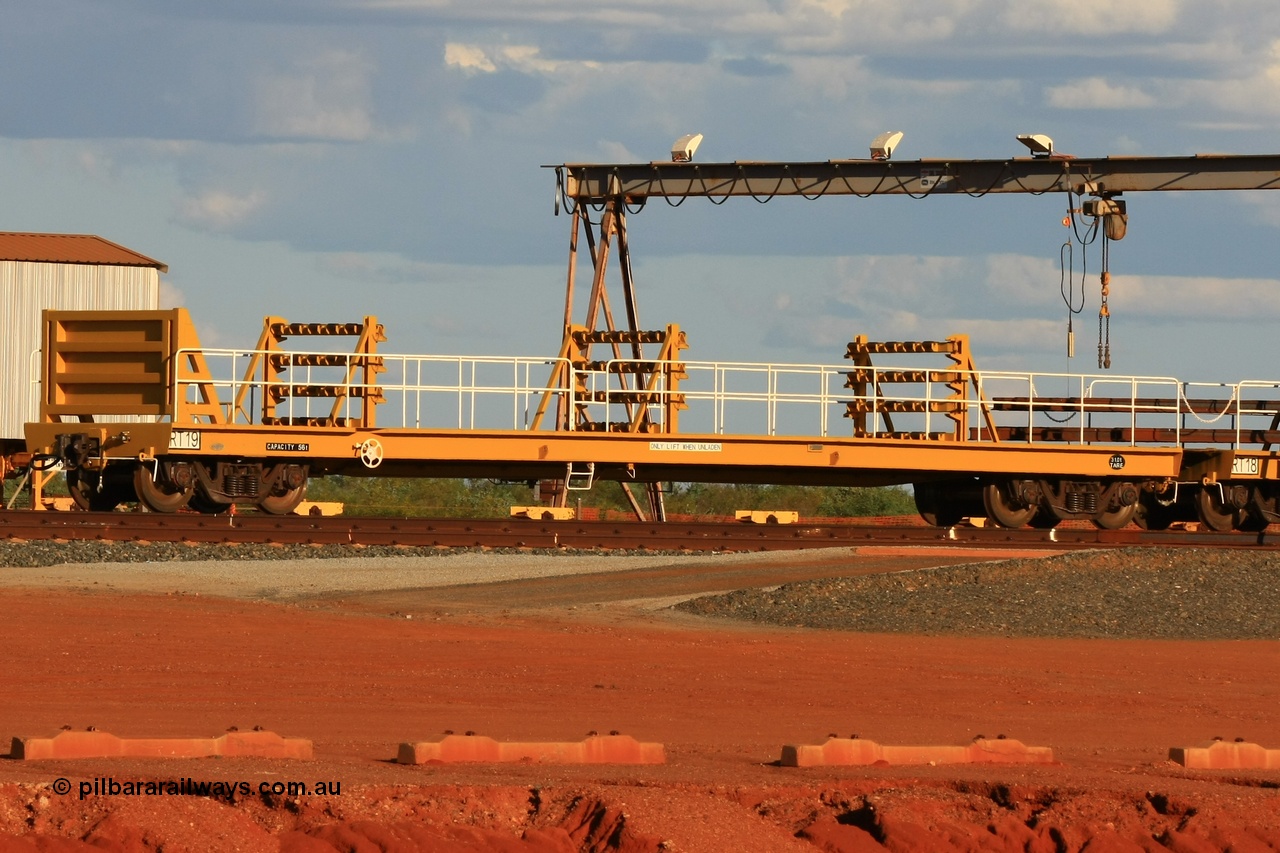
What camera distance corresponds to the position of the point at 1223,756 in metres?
7.88

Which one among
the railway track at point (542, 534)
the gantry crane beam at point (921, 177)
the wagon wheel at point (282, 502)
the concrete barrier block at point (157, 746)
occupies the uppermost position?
the gantry crane beam at point (921, 177)

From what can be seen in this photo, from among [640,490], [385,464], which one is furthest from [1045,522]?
[640,490]

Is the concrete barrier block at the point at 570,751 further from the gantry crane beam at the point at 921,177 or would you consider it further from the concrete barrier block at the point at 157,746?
the gantry crane beam at the point at 921,177

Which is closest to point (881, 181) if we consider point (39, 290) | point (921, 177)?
point (921, 177)

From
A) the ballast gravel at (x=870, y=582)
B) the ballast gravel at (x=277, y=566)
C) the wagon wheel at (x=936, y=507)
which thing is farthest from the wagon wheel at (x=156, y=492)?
the wagon wheel at (x=936, y=507)

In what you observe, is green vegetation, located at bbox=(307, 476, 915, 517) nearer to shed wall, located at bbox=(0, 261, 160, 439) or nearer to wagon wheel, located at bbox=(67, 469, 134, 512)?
shed wall, located at bbox=(0, 261, 160, 439)

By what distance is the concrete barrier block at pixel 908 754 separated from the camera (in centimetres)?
752

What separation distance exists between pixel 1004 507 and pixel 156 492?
10.8 metres

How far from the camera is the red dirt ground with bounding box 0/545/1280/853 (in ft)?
20.3

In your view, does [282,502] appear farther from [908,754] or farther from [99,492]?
[908,754]

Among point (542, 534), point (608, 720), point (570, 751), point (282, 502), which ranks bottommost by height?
point (608, 720)

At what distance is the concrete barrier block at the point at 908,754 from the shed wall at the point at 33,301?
26.4 m

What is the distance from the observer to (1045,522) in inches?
889

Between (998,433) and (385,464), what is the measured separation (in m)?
9.33
